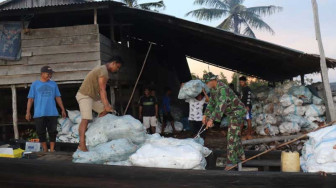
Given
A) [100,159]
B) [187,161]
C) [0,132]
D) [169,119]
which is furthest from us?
[0,132]

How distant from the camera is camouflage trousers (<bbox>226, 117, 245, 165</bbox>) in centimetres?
419

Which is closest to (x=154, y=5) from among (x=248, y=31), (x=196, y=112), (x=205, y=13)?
(x=205, y=13)

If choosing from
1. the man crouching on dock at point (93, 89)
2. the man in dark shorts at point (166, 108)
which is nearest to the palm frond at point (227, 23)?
the man in dark shorts at point (166, 108)

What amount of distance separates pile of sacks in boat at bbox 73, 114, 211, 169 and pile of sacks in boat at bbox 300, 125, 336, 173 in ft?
3.97

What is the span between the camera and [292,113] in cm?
834

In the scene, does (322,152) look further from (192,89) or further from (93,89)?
(192,89)

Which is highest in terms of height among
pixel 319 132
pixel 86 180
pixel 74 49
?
pixel 74 49

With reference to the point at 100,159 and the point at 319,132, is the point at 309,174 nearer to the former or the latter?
the point at 319,132

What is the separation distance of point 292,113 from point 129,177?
21.4ft

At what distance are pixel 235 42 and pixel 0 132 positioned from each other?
9.38 m

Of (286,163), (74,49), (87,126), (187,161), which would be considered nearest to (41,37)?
(74,49)

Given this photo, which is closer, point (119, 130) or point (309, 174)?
point (309, 174)

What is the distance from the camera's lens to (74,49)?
7.90m

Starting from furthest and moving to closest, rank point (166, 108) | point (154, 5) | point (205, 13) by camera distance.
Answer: point (205, 13)
point (154, 5)
point (166, 108)
